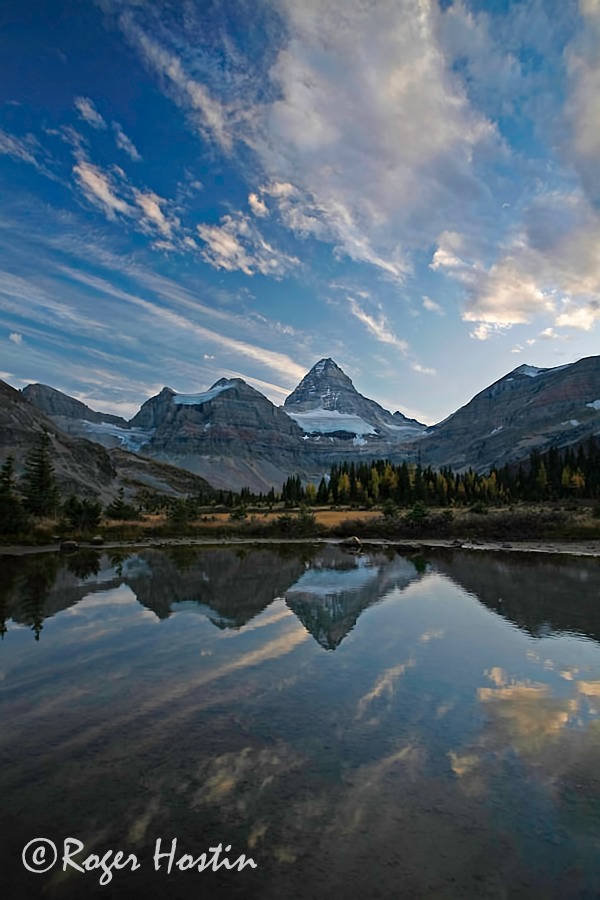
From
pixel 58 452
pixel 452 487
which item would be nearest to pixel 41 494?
pixel 58 452

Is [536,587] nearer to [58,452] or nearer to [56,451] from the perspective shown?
[58,452]

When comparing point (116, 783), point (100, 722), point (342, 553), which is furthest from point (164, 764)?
point (342, 553)

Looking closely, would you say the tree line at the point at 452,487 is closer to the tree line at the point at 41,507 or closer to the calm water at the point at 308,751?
the tree line at the point at 41,507

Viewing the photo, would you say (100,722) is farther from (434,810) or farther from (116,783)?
(434,810)

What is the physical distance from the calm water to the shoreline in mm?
30586

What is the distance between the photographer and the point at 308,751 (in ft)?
32.4

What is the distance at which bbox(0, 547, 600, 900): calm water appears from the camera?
6637 millimetres

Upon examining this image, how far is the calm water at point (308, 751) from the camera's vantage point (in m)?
6.64

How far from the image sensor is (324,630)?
20188mm

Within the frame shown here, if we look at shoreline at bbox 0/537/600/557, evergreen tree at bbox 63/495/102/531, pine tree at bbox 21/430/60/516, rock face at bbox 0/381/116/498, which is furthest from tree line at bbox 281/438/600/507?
pine tree at bbox 21/430/60/516

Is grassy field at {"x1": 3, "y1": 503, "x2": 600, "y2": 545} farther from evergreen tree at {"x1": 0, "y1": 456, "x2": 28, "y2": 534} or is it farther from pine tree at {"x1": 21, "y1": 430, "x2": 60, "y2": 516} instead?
pine tree at {"x1": 21, "y1": 430, "x2": 60, "y2": 516}

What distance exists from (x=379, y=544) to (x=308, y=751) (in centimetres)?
5546

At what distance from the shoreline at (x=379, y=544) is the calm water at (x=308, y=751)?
30.6 meters
